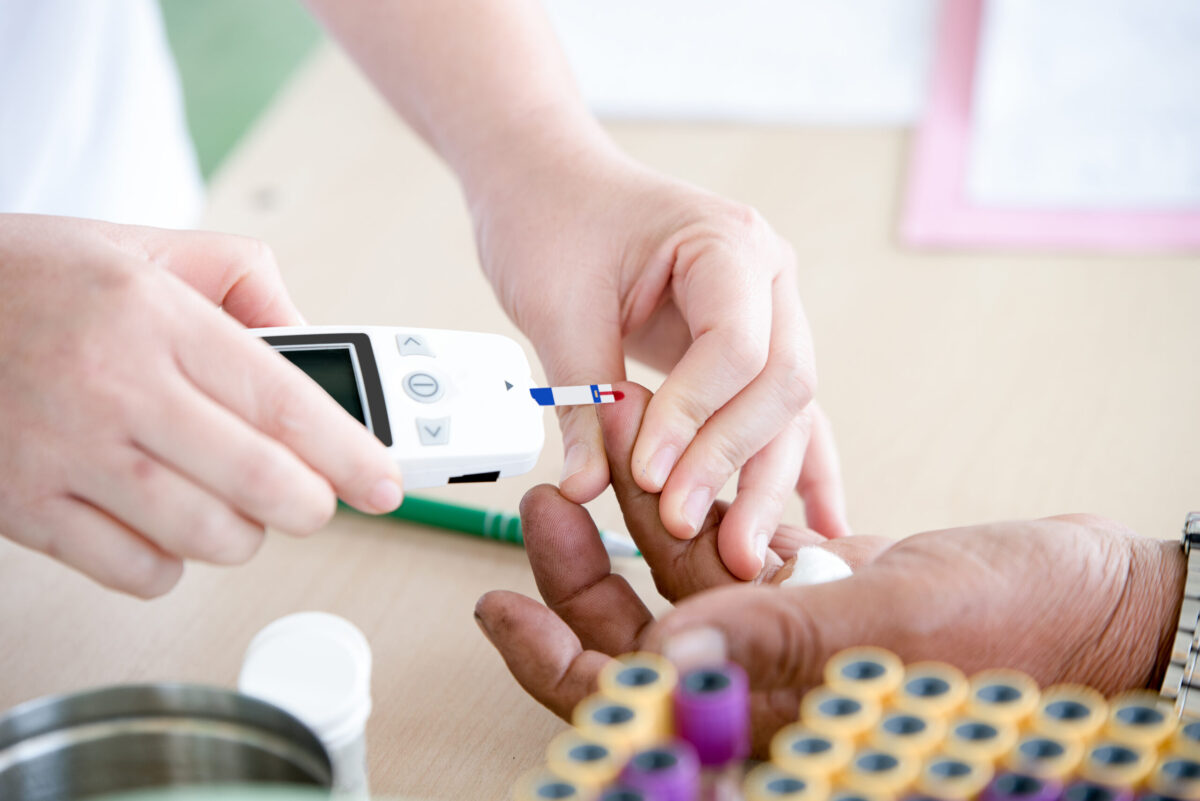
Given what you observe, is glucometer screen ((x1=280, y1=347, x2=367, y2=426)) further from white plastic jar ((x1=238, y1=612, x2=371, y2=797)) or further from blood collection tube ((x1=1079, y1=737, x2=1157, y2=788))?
blood collection tube ((x1=1079, y1=737, x2=1157, y2=788))

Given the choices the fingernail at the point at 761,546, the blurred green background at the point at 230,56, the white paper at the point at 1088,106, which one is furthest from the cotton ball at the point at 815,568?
the blurred green background at the point at 230,56

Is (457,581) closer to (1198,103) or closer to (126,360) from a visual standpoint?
(126,360)

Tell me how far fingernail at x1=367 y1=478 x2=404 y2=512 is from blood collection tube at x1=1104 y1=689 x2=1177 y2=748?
30 cm

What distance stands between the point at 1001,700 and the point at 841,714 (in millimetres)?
58

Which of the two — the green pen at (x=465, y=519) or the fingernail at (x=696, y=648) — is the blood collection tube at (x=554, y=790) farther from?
the green pen at (x=465, y=519)

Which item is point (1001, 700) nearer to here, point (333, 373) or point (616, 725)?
point (616, 725)

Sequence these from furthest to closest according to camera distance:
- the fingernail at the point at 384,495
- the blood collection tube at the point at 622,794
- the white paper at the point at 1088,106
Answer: the white paper at the point at 1088,106 < the fingernail at the point at 384,495 < the blood collection tube at the point at 622,794

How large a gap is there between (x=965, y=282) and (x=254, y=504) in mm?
663

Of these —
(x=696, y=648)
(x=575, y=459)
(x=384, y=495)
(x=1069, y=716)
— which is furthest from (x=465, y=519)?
(x=1069, y=716)

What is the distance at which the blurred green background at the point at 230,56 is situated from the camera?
2.20 meters

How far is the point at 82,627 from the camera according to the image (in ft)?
2.08

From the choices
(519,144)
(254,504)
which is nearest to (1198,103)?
(519,144)

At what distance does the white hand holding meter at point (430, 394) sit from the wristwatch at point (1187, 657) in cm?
33

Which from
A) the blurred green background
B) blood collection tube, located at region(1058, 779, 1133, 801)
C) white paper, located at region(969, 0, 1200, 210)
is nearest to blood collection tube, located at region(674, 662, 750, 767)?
blood collection tube, located at region(1058, 779, 1133, 801)
